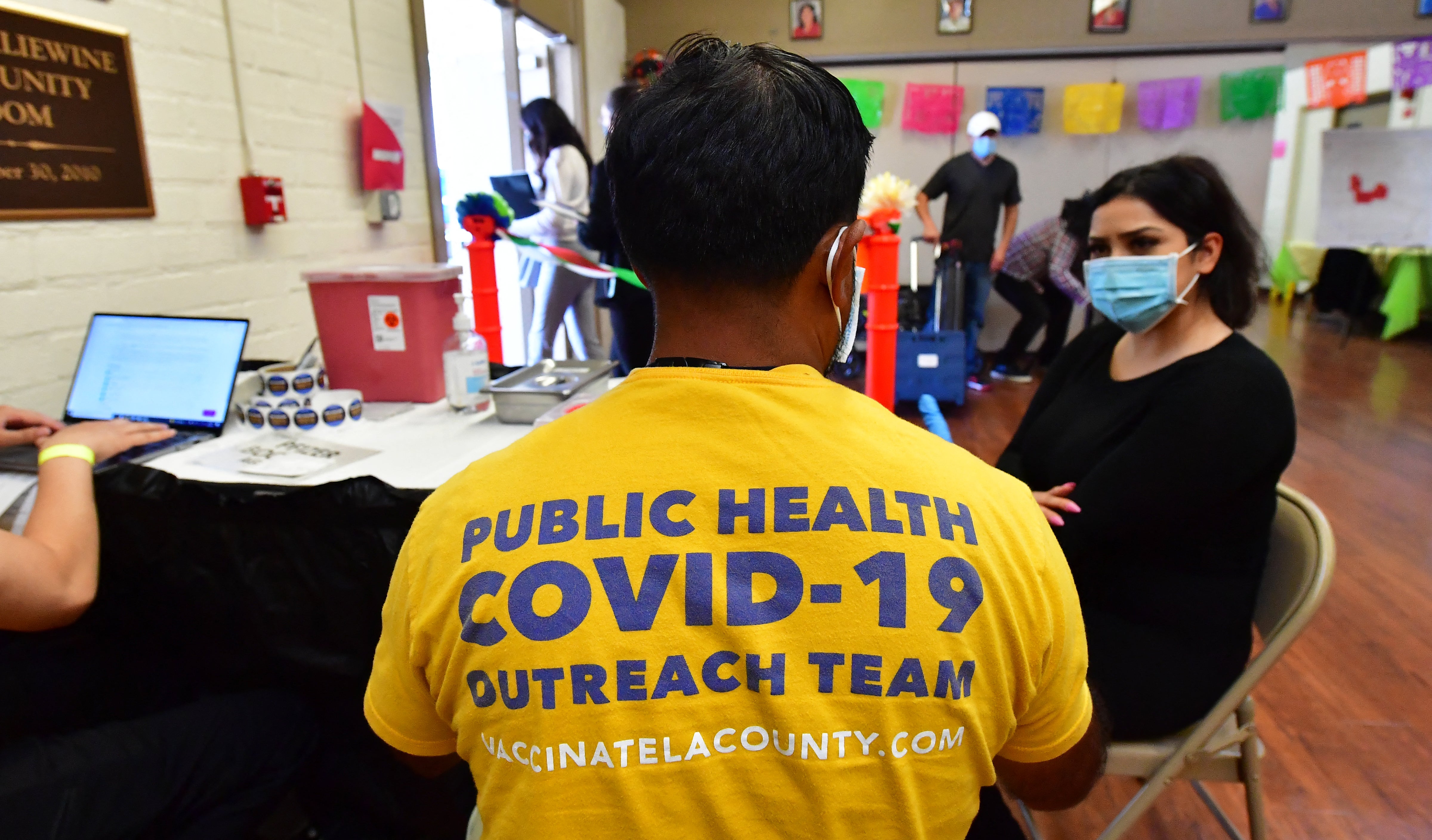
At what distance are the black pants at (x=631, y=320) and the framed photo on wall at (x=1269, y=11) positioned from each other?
5154 mm

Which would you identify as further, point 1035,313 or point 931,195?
point 1035,313

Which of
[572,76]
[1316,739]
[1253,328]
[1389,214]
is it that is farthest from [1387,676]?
[1253,328]

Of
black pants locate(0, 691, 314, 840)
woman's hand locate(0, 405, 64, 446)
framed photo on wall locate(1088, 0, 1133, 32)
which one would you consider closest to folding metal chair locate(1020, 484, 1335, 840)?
black pants locate(0, 691, 314, 840)

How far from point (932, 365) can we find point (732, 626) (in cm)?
396

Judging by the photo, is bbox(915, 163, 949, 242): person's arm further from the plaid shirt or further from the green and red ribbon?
the green and red ribbon

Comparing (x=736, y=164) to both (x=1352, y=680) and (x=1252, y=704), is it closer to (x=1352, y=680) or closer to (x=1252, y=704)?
(x=1252, y=704)

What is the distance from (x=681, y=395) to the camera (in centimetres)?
58

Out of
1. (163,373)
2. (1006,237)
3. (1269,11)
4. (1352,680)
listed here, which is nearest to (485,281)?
(163,373)

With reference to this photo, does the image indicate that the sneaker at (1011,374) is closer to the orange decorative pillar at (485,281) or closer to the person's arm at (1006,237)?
the person's arm at (1006,237)

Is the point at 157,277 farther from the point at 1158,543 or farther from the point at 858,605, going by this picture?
the point at 1158,543

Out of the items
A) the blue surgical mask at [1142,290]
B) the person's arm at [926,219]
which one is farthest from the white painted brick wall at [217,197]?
the person's arm at [926,219]

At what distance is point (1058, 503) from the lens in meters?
1.28

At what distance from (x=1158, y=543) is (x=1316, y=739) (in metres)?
0.98

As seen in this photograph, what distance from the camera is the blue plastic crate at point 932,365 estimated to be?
14.1 feet
